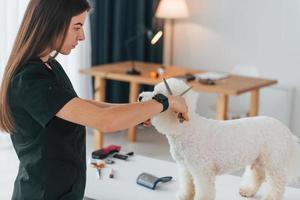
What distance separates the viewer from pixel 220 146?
4.93 ft

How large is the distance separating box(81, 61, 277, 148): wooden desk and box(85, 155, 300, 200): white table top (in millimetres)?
1244

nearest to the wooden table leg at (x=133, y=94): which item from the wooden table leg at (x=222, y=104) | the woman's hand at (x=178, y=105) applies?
the wooden table leg at (x=222, y=104)

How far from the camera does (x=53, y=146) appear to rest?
1.38m

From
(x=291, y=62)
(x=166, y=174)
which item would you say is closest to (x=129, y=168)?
(x=166, y=174)

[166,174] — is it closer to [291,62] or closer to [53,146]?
[53,146]

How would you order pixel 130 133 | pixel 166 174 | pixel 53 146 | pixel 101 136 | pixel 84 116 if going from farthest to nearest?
1. pixel 130 133
2. pixel 101 136
3. pixel 166 174
4. pixel 53 146
5. pixel 84 116

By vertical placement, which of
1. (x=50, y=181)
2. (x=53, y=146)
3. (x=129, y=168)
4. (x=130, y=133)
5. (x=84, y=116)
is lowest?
(x=130, y=133)

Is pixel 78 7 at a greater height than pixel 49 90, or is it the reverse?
pixel 78 7

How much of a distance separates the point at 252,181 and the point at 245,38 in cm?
268

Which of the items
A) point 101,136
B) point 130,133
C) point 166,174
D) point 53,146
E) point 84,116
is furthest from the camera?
point 130,133

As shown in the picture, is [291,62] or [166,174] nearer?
[166,174]

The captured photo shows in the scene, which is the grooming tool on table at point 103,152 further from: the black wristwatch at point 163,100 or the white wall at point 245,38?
the white wall at point 245,38

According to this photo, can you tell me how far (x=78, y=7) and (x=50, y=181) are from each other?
1.58 ft

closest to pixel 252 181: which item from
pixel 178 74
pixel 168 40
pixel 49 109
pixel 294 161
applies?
pixel 294 161
